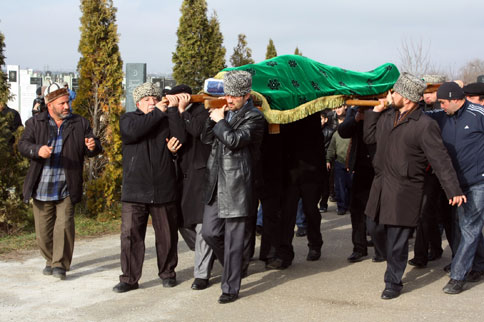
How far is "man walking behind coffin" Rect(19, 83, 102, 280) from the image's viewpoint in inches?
264

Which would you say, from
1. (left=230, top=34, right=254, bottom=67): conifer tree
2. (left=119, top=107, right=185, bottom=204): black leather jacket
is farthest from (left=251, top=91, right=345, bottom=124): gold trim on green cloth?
(left=230, top=34, right=254, bottom=67): conifer tree

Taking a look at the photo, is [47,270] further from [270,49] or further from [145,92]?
[270,49]

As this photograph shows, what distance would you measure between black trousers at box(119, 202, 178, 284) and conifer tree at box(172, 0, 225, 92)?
912 centimetres

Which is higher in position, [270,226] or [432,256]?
[270,226]

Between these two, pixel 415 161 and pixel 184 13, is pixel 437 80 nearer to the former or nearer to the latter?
pixel 415 161

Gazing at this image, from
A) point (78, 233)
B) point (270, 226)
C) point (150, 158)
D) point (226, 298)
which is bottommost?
point (78, 233)

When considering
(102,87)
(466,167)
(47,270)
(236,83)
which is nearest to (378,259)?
(466,167)

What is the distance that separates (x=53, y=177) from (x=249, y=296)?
2396 mm

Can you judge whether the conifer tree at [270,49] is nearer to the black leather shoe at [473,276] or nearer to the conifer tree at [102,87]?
the conifer tree at [102,87]

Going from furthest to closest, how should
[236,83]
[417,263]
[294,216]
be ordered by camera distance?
[294,216] < [417,263] < [236,83]

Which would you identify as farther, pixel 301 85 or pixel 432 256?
pixel 432 256

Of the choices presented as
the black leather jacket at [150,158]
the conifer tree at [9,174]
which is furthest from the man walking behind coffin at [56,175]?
the conifer tree at [9,174]

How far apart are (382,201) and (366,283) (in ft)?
3.17

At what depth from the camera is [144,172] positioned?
617cm
